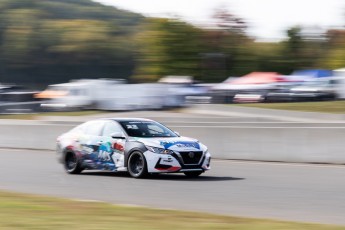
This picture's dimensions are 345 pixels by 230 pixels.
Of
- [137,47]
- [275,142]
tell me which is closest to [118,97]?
[275,142]

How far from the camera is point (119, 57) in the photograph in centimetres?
14562

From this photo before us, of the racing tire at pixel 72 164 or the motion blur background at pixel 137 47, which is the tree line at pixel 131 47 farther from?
A: the racing tire at pixel 72 164

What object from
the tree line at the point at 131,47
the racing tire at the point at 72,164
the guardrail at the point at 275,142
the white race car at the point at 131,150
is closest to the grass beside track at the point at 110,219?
the white race car at the point at 131,150

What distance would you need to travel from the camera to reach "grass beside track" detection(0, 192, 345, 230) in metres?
9.24

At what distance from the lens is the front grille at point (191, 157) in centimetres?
1675

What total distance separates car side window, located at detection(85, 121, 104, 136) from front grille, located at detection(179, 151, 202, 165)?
2.31 metres

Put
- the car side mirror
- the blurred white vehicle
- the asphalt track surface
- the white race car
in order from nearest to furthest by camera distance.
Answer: the asphalt track surface → the white race car → the car side mirror → the blurred white vehicle

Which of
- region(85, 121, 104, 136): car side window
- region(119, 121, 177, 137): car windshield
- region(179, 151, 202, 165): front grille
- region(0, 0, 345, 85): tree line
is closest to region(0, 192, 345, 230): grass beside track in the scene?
region(179, 151, 202, 165): front grille

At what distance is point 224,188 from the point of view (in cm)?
1488

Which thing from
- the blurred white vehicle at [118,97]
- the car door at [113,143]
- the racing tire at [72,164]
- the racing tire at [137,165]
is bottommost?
the blurred white vehicle at [118,97]

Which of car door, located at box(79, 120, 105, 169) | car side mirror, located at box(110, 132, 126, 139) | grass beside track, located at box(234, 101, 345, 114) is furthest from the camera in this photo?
grass beside track, located at box(234, 101, 345, 114)

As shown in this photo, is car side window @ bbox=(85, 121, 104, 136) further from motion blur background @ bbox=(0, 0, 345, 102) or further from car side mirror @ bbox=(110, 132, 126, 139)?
motion blur background @ bbox=(0, 0, 345, 102)

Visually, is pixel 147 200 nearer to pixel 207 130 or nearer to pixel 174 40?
pixel 207 130

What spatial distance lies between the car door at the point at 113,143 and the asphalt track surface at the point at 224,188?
38 cm
